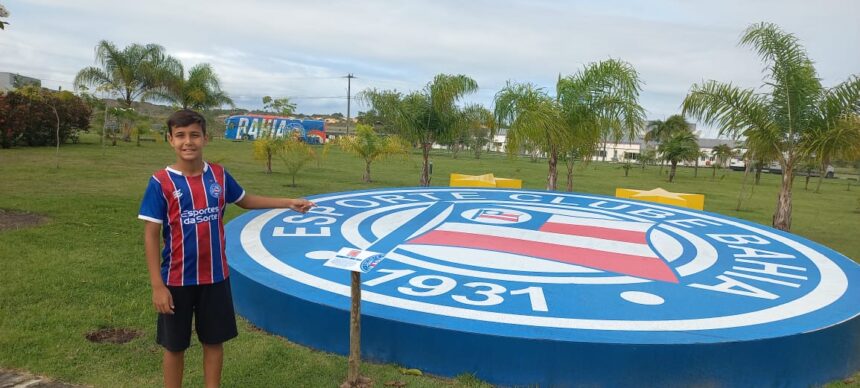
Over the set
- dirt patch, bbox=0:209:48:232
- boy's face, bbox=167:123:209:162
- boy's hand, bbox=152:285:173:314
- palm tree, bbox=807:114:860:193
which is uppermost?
palm tree, bbox=807:114:860:193

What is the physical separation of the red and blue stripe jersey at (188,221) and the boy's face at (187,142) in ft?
0.33

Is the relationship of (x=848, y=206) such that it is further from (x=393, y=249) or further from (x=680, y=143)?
(x=393, y=249)

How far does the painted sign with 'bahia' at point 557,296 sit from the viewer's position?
3312mm

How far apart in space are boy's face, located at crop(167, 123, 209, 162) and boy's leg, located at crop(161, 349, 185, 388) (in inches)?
41.1

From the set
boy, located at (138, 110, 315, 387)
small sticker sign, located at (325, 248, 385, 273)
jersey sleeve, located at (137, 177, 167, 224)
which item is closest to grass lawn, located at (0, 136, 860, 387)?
boy, located at (138, 110, 315, 387)

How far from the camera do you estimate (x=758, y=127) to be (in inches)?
389

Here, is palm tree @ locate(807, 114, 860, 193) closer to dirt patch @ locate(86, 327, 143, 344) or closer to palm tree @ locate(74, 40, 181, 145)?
dirt patch @ locate(86, 327, 143, 344)

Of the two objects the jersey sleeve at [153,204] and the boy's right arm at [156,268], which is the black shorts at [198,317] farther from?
the jersey sleeve at [153,204]

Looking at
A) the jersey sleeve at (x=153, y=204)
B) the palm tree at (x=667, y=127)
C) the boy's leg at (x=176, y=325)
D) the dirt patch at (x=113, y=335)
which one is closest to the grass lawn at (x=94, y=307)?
the dirt patch at (x=113, y=335)

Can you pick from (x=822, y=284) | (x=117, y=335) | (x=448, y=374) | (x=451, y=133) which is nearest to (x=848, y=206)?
(x=451, y=133)

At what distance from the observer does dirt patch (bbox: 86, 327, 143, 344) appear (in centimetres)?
389

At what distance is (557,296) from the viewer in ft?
13.9

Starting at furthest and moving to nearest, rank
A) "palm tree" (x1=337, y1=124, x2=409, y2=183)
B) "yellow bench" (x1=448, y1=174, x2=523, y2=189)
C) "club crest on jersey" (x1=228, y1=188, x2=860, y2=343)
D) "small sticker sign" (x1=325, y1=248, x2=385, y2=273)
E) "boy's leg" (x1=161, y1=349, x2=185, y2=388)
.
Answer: "palm tree" (x1=337, y1=124, x2=409, y2=183), "yellow bench" (x1=448, y1=174, x2=523, y2=189), "club crest on jersey" (x1=228, y1=188, x2=860, y2=343), "small sticker sign" (x1=325, y1=248, x2=385, y2=273), "boy's leg" (x1=161, y1=349, x2=185, y2=388)

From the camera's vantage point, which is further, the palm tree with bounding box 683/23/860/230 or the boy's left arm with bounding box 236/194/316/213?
the palm tree with bounding box 683/23/860/230
